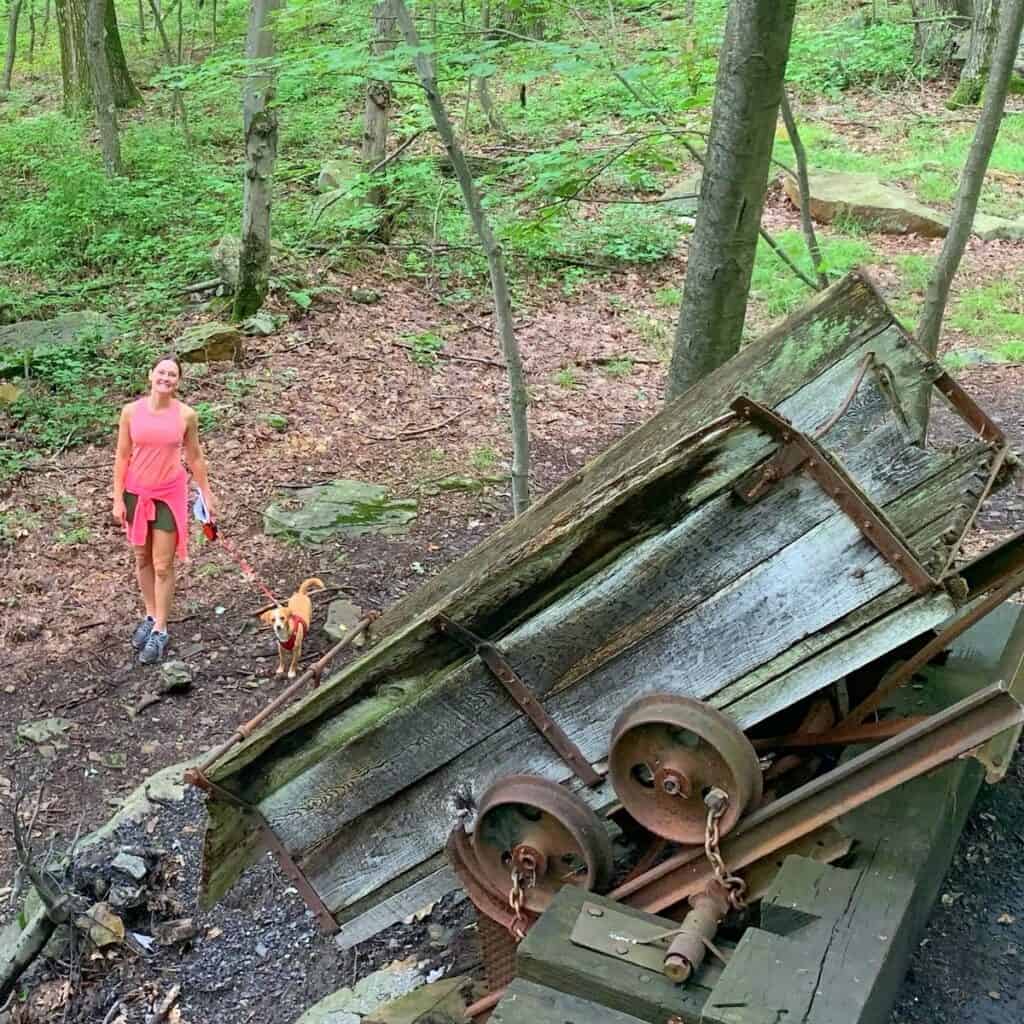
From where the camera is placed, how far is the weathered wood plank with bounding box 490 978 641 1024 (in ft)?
8.71

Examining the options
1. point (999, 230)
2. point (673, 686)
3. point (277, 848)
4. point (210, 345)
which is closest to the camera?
point (673, 686)

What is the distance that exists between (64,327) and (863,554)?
9944 millimetres

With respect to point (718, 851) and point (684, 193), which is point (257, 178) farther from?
point (718, 851)

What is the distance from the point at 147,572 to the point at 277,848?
3.74 meters

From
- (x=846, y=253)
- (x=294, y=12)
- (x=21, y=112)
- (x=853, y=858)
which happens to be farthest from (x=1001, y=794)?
(x=21, y=112)

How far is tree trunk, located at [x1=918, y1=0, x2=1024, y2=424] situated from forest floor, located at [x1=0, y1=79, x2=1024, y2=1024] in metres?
1.51

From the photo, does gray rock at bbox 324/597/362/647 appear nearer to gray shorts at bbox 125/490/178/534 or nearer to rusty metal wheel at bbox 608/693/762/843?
gray shorts at bbox 125/490/178/534

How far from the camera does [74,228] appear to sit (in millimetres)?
13141

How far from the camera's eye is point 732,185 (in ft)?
16.5

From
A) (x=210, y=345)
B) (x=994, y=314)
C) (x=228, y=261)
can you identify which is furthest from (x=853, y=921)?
(x=228, y=261)

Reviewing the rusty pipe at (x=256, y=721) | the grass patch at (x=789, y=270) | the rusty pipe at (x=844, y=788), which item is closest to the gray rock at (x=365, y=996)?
the rusty pipe at (x=256, y=721)

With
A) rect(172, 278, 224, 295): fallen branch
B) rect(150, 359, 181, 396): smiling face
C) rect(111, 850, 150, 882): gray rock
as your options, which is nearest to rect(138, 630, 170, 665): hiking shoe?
rect(150, 359, 181, 396): smiling face

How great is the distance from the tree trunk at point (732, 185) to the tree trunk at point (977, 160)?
163 centimetres

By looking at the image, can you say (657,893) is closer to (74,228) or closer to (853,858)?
(853,858)
